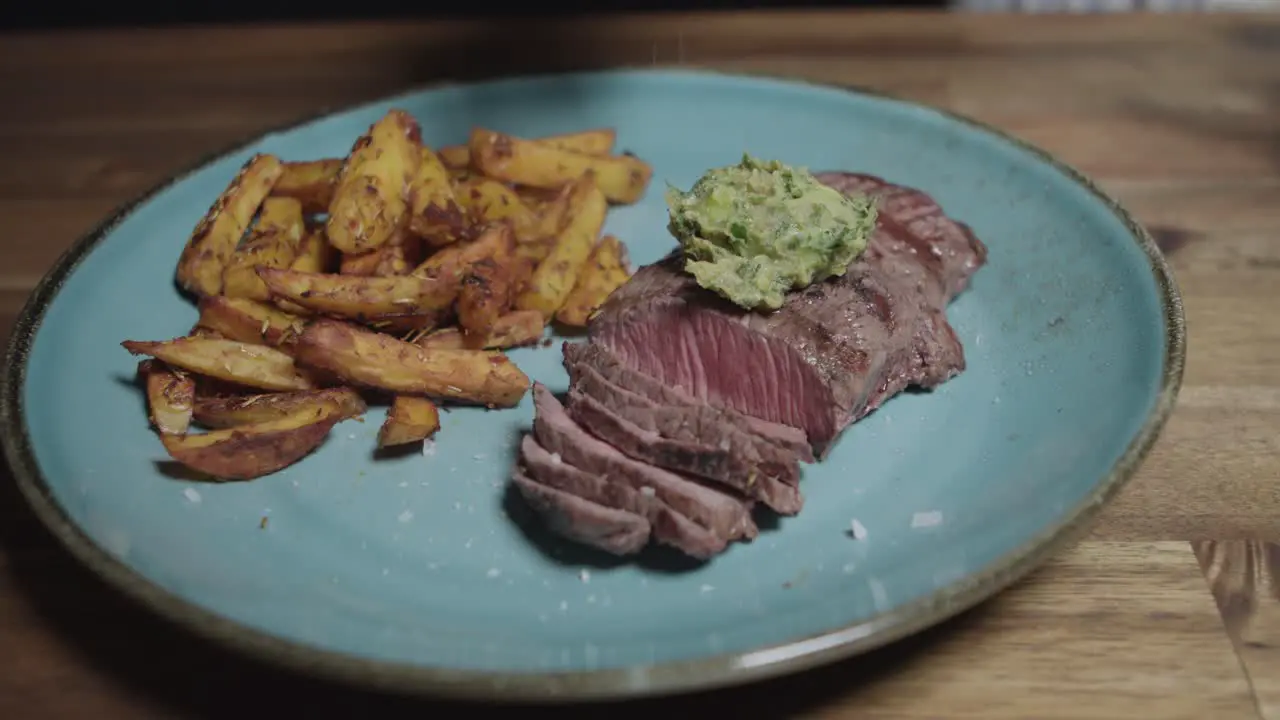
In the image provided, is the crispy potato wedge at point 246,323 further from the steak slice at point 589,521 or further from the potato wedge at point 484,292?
the steak slice at point 589,521

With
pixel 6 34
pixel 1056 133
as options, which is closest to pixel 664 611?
pixel 1056 133

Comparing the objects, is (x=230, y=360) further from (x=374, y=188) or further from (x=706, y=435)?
(x=706, y=435)

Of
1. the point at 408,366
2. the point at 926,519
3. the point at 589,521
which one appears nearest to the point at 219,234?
the point at 408,366

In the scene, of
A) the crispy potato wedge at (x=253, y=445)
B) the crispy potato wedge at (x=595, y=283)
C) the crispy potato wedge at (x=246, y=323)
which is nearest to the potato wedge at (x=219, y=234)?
the crispy potato wedge at (x=246, y=323)

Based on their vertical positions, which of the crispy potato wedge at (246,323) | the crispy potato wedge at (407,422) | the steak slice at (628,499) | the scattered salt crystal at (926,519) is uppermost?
the crispy potato wedge at (246,323)

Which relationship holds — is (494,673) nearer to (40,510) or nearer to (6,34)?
(40,510)

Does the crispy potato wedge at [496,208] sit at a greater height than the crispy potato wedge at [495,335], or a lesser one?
greater
